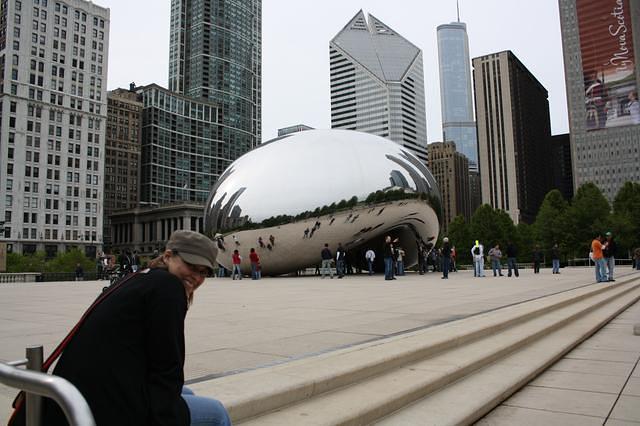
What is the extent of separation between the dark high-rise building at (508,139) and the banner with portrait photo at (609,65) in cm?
4553

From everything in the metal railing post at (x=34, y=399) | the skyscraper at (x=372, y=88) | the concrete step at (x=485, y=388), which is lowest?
the concrete step at (x=485, y=388)

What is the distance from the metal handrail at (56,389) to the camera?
1495 millimetres

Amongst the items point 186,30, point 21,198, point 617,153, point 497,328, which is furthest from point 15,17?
point 617,153

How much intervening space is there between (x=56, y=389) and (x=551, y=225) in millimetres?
68042

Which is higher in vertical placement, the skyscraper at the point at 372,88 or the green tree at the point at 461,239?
the skyscraper at the point at 372,88

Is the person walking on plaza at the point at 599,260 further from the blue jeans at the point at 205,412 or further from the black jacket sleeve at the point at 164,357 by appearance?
the black jacket sleeve at the point at 164,357

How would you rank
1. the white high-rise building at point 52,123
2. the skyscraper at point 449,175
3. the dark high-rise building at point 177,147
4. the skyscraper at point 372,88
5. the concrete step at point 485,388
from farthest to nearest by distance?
the skyscraper at point 372,88
the skyscraper at point 449,175
the dark high-rise building at point 177,147
the white high-rise building at point 52,123
the concrete step at point 485,388

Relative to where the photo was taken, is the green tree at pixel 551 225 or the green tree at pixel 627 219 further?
the green tree at pixel 551 225

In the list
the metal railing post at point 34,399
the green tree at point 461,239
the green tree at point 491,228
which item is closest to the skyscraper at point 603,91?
the green tree at point 491,228

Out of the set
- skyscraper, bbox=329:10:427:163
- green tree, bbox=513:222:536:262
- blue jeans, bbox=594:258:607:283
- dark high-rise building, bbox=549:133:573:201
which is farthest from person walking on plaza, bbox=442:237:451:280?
dark high-rise building, bbox=549:133:573:201

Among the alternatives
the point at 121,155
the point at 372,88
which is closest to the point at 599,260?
the point at 121,155

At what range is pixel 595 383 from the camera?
15.6ft

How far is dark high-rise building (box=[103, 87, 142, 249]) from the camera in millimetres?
135375

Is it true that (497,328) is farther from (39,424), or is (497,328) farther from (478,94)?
(478,94)
